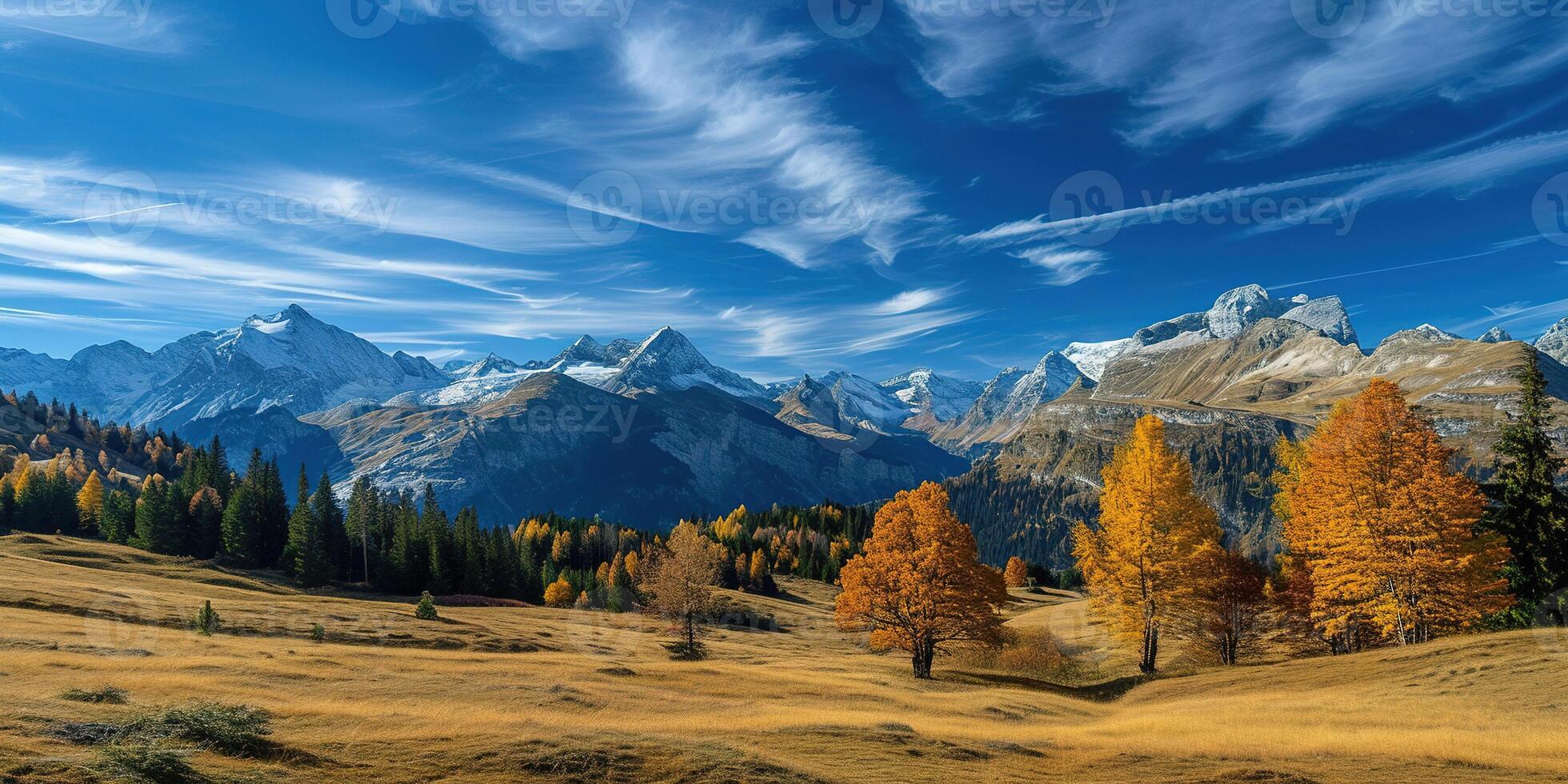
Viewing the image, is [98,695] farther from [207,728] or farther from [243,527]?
[243,527]

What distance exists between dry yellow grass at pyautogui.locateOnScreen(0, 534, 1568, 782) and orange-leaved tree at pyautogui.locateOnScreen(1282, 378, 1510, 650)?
4.52 m

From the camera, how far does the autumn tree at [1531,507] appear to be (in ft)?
151

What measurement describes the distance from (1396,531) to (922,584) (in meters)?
29.2

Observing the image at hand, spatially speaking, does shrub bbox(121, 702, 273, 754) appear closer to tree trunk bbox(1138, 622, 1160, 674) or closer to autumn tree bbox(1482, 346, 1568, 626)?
tree trunk bbox(1138, 622, 1160, 674)

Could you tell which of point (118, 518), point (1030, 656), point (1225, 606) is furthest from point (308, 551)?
point (1225, 606)

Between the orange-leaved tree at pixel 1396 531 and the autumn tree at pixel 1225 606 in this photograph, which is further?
the autumn tree at pixel 1225 606

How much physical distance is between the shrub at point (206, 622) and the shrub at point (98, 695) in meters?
26.0

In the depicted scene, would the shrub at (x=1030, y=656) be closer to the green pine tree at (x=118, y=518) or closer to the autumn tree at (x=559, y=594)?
the autumn tree at (x=559, y=594)

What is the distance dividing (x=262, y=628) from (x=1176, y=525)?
2597 inches

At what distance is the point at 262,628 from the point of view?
51.2 m

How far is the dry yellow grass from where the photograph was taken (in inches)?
839

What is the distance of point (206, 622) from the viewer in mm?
46844

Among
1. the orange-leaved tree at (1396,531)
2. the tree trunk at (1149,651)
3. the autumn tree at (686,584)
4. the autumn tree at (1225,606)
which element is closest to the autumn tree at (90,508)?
the autumn tree at (686,584)

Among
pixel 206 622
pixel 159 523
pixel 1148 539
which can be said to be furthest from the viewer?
pixel 159 523
